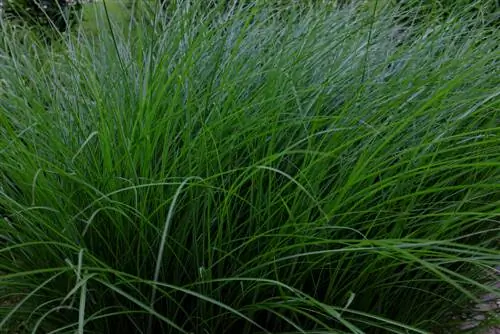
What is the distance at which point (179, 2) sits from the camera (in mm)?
2346

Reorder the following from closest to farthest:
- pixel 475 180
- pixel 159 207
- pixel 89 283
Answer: pixel 159 207 → pixel 89 283 → pixel 475 180

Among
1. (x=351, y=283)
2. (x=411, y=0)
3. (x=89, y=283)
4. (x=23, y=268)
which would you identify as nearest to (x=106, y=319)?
(x=89, y=283)

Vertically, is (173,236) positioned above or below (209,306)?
above

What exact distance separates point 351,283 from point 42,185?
80 cm

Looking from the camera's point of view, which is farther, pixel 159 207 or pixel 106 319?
pixel 106 319

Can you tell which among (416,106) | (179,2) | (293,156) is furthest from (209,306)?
(179,2)

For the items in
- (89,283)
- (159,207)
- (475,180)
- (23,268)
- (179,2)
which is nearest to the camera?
(159,207)

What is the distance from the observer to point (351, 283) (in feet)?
4.72

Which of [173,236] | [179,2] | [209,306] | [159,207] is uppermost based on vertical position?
[179,2]

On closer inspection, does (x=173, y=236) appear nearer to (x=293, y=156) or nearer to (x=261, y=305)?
(x=261, y=305)

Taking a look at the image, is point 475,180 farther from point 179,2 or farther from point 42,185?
point 179,2

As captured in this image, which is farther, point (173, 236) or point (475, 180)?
point (475, 180)

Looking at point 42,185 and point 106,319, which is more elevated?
point 42,185

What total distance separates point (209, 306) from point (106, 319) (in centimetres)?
26
